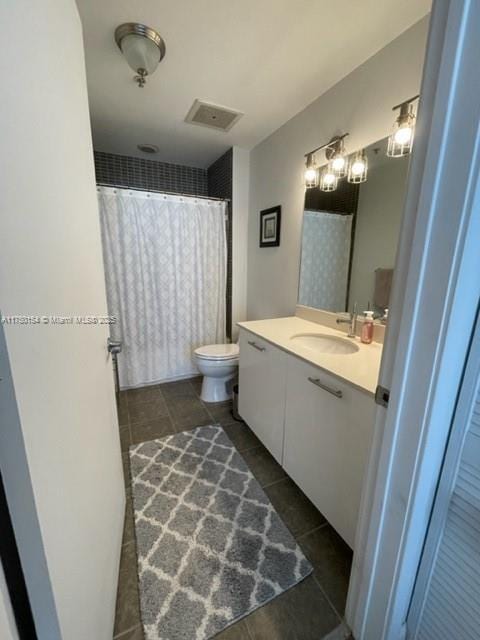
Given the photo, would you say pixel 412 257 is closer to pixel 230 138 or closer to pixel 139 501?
pixel 139 501

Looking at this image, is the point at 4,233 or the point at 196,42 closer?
the point at 4,233

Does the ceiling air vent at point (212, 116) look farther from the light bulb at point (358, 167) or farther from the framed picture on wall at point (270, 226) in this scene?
the light bulb at point (358, 167)

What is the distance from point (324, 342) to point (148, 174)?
2.61 meters

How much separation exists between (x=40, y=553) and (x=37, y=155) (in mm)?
722

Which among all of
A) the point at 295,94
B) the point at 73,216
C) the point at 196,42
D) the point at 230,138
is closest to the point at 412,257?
the point at 73,216

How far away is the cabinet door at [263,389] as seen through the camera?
1.46m

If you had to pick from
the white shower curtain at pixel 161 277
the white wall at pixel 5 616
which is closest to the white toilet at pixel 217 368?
the white shower curtain at pixel 161 277

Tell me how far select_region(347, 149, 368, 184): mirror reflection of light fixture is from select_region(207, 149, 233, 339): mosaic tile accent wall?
130 cm

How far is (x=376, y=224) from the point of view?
1.48 m

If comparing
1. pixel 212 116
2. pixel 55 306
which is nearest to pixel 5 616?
pixel 55 306

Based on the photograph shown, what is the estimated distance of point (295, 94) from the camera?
170cm

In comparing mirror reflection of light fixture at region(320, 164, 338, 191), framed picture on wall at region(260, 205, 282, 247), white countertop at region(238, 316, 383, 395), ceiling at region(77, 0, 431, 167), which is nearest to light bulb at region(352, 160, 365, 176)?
mirror reflection of light fixture at region(320, 164, 338, 191)

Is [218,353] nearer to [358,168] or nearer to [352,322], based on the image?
[352,322]

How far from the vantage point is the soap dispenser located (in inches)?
57.9
